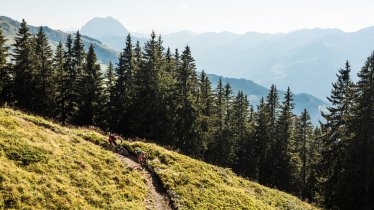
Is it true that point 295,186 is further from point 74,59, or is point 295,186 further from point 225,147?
point 74,59

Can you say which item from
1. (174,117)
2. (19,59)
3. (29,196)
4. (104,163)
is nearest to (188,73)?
(174,117)

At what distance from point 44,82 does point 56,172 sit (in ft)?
139

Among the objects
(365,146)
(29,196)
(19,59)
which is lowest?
(29,196)

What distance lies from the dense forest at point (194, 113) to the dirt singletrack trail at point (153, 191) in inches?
946

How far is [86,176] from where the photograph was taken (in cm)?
2036

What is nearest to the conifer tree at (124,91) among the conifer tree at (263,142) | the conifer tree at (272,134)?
the conifer tree at (263,142)

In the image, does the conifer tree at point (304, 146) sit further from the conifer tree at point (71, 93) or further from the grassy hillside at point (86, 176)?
the conifer tree at point (71, 93)

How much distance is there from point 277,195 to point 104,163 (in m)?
17.4

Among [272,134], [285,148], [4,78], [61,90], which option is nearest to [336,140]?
[285,148]

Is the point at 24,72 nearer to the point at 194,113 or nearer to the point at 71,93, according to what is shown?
the point at 71,93

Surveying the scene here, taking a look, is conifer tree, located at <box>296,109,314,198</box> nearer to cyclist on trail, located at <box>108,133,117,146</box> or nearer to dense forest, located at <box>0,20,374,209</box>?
dense forest, located at <box>0,20,374,209</box>

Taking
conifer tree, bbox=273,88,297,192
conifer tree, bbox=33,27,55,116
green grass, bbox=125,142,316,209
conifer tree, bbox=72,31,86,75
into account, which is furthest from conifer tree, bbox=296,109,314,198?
conifer tree, bbox=33,27,55,116

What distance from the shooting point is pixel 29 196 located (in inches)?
636

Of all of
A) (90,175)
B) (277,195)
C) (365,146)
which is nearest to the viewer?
(90,175)
